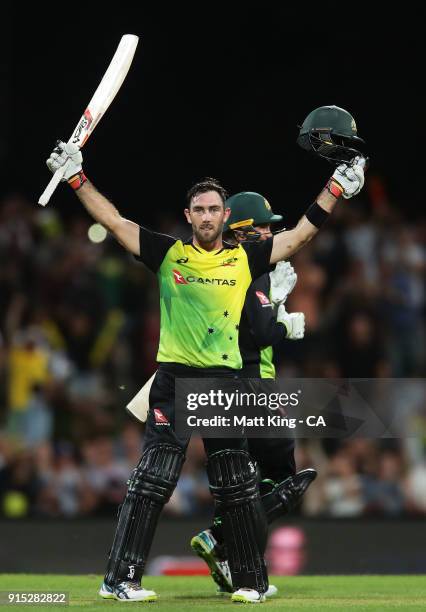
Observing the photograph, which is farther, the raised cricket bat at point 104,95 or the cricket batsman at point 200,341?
the raised cricket bat at point 104,95

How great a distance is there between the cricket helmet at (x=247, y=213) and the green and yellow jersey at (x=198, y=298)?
→ 947 mm

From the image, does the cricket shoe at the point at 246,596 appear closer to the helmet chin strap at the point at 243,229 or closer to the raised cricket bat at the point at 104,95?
the helmet chin strap at the point at 243,229

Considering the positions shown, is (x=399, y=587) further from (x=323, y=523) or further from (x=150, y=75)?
(x=150, y=75)

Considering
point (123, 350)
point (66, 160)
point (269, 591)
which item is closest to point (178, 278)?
point (66, 160)

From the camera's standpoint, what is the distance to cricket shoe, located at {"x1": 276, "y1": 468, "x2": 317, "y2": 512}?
299 inches

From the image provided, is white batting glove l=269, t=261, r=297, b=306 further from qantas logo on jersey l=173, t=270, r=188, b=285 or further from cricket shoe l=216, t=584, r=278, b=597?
cricket shoe l=216, t=584, r=278, b=597

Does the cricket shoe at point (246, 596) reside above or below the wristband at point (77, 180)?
below

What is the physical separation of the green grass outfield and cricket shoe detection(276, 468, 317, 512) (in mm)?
500

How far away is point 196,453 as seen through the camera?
38.8 ft

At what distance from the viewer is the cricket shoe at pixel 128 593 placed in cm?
659

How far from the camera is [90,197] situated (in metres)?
6.86

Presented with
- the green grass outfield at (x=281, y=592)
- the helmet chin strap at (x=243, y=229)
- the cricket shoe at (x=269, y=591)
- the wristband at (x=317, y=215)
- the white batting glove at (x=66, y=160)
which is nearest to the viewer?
the green grass outfield at (x=281, y=592)

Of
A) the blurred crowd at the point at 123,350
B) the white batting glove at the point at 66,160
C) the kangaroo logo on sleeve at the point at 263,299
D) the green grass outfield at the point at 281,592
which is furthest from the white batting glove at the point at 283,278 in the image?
the blurred crowd at the point at 123,350

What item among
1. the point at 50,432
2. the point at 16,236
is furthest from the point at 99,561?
the point at 16,236
